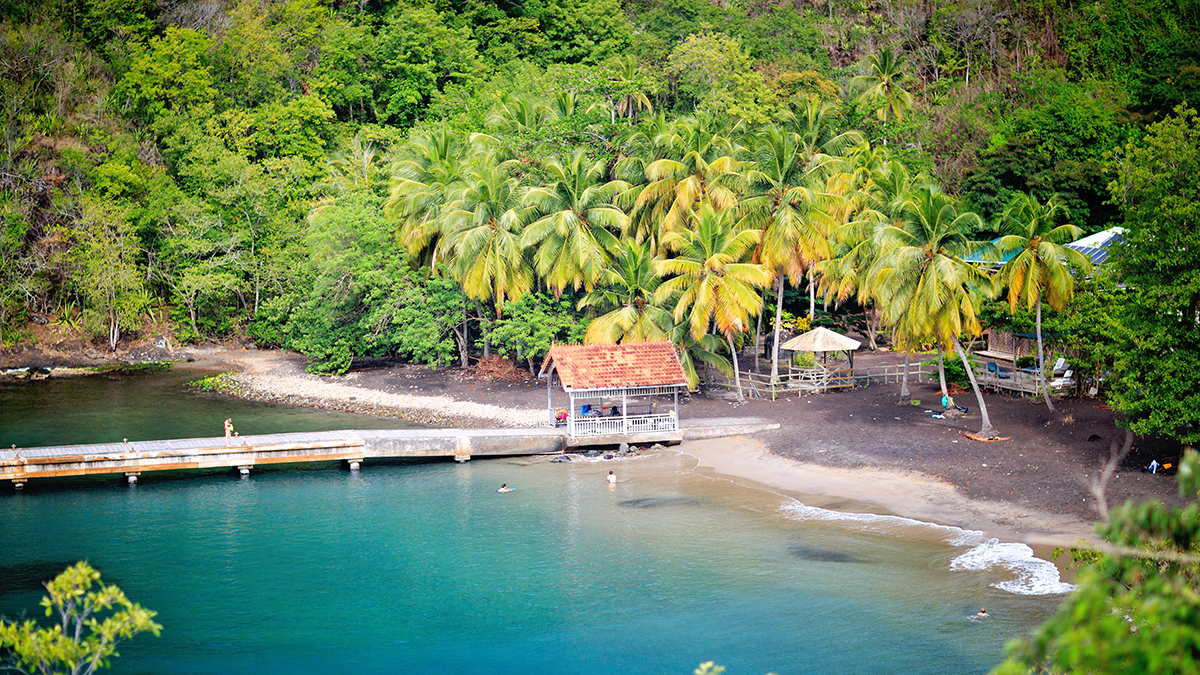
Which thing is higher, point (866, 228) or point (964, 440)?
point (866, 228)

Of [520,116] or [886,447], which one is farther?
[520,116]

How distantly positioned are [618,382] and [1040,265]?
45.9ft

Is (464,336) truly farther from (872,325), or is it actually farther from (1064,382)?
(1064,382)

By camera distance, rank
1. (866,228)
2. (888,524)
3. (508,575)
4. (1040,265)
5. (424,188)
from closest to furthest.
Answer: (508,575) < (888,524) < (1040,265) < (866,228) < (424,188)

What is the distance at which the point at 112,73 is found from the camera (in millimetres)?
52344

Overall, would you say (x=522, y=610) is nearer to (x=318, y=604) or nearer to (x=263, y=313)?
(x=318, y=604)

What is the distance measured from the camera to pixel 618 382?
30.5m

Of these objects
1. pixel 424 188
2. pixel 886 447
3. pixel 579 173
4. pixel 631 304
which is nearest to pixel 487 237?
pixel 579 173

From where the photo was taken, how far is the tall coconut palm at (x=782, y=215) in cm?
3556

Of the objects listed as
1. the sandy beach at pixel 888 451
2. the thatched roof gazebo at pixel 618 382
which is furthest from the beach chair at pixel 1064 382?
the thatched roof gazebo at pixel 618 382

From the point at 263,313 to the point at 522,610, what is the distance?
35.1 metres

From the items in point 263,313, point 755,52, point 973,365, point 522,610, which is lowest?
point 522,610

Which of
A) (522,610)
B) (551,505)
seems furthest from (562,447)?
(522,610)

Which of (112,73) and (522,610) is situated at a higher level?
(112,73)
